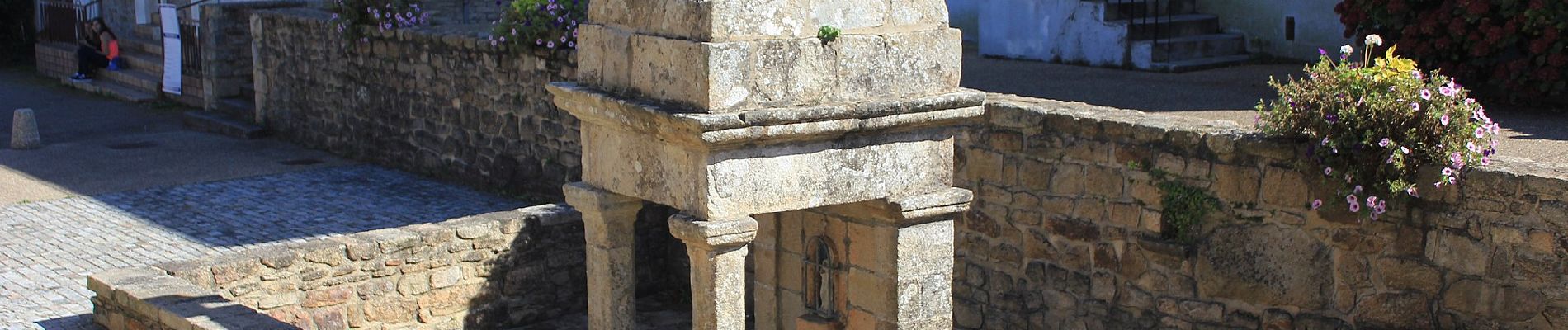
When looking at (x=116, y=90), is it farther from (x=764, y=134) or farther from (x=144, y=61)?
(x=764, y=134)

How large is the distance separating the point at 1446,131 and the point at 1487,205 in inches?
12.9

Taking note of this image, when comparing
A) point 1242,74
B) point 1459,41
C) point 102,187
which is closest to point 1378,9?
point 1459,41

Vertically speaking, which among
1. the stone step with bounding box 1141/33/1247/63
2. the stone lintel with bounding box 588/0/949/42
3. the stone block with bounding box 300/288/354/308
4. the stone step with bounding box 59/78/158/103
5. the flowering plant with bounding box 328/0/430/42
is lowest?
the stone block with bounding box 300/288/354/308

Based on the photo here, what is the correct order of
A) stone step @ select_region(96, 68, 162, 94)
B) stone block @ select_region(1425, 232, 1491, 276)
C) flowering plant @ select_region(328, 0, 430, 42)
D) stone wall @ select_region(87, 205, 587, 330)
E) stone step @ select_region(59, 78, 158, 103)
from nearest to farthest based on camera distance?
stone block @ select_region(1425, 232, 1491, 276), stone wall @ select_region(87, 205, 587, 330), flowering plant @ select_region(328, 0, 430, 42), stone step @ select_region(59, 78, 158, 103), stone step @ select_region(96, 68, 162, 94)

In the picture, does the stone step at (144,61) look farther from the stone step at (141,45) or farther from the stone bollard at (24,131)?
the stone bollard at (24,131)

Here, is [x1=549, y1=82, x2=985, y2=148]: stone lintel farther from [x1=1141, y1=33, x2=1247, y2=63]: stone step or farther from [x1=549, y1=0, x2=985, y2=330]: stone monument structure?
[x1=1141, y1=33, x2=1247, y2=63]: stone step

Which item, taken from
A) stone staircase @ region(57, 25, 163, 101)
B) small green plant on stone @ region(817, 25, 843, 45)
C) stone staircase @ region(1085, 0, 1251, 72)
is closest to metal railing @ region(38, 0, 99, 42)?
stone staircase @ region(57, 25, 163, 101)

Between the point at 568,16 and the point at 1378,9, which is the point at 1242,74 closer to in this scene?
the point at 1378,9

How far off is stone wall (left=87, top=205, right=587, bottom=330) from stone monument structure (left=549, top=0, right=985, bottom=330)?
7.75ft

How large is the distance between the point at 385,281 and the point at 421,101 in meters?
4.97

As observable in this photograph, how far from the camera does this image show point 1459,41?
32.7ft

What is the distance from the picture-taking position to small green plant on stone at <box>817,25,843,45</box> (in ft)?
18.4

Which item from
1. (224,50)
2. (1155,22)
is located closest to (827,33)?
(1155,22)

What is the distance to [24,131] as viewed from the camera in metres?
15.5
